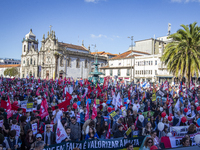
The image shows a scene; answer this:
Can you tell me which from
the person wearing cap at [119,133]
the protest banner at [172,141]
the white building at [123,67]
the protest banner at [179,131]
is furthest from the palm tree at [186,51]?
the white building at [123,67]

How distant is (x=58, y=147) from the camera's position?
19.5 feet

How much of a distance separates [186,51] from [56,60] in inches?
1820

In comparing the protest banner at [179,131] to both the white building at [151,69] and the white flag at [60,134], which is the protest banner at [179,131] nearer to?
the white flag at [60,134]

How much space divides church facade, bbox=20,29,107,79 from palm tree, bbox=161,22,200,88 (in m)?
42.7

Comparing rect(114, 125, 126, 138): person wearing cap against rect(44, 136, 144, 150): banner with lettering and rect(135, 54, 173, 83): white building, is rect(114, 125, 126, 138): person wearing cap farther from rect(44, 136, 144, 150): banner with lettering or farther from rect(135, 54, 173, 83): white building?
rect(135, 54, 173, 83): white building

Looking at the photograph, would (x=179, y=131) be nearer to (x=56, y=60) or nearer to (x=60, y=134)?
(x=60, y=134)

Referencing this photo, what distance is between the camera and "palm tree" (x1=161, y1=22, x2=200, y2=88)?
21047 mm

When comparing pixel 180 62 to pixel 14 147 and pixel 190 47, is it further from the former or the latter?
pixel 14 147

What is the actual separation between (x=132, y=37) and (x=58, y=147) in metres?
34.2

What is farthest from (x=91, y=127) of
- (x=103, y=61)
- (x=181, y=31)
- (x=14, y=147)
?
(x=103, y=61)

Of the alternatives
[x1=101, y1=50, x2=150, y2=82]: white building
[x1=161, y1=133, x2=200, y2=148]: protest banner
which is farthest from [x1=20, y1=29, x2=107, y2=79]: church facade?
[x1=161, y1=133, x2=200, y2=148]: protest banner

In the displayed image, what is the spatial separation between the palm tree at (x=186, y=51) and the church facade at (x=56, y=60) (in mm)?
42667

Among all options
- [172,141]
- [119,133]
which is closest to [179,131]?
[172,141]

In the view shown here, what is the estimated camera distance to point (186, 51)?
20.6 metres
